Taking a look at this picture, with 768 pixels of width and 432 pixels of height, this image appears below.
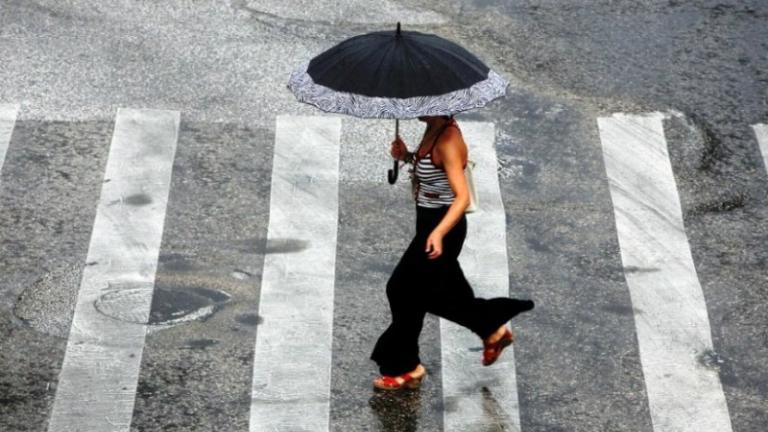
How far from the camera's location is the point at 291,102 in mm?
11180

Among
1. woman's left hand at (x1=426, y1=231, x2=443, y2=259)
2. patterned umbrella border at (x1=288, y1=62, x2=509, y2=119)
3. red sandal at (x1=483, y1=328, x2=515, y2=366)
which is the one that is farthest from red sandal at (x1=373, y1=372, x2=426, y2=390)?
patterned umbrella border at (x1=288, y1=62, x2=509, y2=119)

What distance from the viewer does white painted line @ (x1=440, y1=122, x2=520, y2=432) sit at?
27.1 ft

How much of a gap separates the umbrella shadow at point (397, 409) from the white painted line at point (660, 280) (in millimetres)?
1232

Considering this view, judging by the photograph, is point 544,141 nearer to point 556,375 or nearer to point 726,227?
point 726,227

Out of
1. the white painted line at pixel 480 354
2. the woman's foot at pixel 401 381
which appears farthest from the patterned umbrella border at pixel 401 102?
the white painted line at pixel 480 354

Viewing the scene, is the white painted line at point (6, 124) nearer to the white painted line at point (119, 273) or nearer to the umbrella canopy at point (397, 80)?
the white painted line at point (119, 273)

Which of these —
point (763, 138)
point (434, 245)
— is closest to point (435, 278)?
point (434, 245)

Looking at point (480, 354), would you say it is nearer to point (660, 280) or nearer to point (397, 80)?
point (660, 280)

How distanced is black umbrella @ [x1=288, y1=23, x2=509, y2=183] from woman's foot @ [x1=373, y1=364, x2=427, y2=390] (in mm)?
1517

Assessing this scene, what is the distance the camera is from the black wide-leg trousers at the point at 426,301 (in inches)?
318

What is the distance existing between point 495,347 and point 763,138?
3.53 m

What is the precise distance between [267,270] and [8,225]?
1.63 m

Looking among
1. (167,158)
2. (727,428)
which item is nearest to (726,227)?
Result: (727,428)

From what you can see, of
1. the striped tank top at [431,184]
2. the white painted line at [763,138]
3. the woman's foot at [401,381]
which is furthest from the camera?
the white painted line at [763,138]
